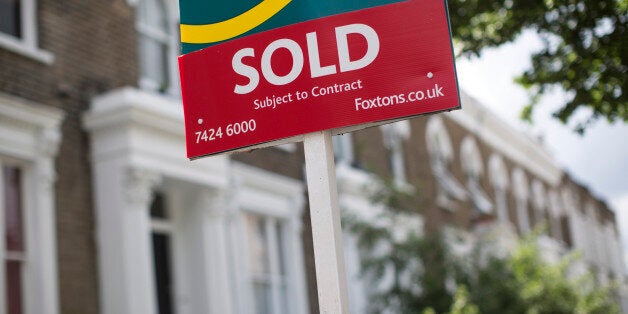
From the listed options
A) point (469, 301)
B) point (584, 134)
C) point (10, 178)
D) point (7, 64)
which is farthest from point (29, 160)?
point (469, 301)

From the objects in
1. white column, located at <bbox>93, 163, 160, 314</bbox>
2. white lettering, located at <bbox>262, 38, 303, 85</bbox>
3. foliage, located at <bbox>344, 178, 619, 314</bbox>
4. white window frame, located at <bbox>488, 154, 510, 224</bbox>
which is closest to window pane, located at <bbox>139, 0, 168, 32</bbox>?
white column, located at <bbox>93, 163, 160, 314</bbox>

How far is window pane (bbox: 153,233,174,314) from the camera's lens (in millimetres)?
12812

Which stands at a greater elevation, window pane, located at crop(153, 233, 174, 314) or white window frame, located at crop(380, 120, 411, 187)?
white window frame, located at crop(380, 120, 411, 187)

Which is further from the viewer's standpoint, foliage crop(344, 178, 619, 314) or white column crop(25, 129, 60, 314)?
foliage crop(344, 178, 619, 314)

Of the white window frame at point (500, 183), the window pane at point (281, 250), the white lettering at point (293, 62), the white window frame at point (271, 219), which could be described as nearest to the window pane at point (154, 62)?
the white window frame at point (271, 219)

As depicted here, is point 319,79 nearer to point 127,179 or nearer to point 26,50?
point 127,179

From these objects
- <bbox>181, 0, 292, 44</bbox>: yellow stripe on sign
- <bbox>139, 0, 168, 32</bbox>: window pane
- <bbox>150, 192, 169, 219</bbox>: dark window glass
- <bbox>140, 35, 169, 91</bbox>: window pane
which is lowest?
<bbox>181, 0, 292, 44</bbox>: yellow stripe on sign

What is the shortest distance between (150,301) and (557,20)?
5.53m

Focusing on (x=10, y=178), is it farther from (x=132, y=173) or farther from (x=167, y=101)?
(x=167, y=101)

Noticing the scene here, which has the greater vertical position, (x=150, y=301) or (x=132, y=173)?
(x=132, y=173)

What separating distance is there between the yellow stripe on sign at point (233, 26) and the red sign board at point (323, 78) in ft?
0.22

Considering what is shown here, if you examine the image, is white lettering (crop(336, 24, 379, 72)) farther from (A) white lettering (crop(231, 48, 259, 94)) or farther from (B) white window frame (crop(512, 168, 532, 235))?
(B) white window frame (crop(512, 168, 532, 235))

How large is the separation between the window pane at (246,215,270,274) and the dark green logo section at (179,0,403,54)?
8.80m

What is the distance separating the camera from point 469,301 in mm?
15531
